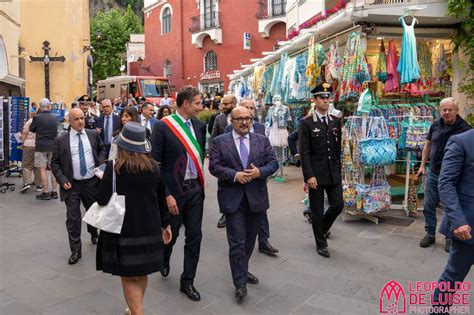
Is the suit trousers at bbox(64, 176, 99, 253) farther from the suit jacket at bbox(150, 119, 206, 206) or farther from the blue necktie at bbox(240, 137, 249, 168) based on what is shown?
the blue necktie at bbox(240, 137, 249, 168)

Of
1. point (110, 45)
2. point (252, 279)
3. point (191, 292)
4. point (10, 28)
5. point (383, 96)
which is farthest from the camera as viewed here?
point (110, 45)

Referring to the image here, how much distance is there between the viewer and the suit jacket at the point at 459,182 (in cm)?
301

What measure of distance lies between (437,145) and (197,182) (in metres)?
3.07

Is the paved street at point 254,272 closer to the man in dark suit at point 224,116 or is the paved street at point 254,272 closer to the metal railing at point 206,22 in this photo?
the man in dark suit at point 224,116

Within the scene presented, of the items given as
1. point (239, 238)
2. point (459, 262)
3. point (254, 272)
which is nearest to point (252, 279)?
point (254, 272)

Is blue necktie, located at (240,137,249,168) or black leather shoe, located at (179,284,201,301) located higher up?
blue necktie, located at (240,137,249,168)

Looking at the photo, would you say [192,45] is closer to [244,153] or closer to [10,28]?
[10,28]

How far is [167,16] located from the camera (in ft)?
111

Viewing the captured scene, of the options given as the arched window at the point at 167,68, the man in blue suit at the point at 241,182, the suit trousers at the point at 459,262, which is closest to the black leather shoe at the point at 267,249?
the man in blue suit at the point at 241,182

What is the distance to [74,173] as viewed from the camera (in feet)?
16.9

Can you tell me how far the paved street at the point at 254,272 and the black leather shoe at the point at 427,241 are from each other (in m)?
0.10

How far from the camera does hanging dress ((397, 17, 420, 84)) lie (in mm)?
6453

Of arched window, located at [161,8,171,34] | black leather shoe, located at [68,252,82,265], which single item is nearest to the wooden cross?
arched window, located at [161,8,171,34]

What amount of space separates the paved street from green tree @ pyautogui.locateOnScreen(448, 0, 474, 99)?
254 centimetres
